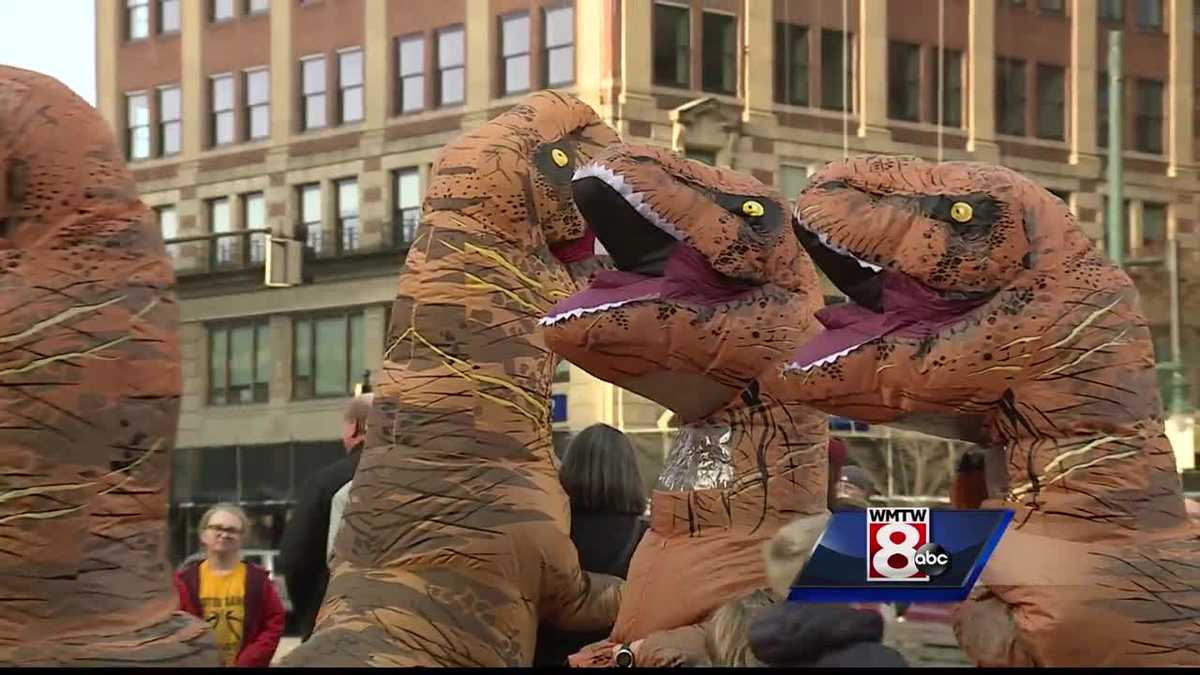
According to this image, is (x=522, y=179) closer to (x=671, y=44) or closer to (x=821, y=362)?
(x=821, y=362)

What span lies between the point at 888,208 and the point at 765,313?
570mm

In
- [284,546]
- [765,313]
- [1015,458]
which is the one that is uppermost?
[765,313]

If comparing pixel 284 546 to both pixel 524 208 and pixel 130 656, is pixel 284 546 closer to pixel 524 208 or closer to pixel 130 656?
pixel 524 208

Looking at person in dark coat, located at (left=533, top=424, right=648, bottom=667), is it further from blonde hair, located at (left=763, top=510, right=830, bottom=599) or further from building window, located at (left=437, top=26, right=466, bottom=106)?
building window, located at (left=437, top=26, right=466, bottom=106)

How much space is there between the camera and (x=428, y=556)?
4.64m

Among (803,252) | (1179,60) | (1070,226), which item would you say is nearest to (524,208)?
(803,252)

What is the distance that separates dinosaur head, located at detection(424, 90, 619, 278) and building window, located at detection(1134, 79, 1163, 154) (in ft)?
56.2

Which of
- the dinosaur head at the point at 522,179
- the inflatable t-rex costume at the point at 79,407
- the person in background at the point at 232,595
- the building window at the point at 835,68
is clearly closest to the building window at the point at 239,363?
the building window at the point at 835,68

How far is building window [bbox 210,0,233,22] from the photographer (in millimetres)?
20875

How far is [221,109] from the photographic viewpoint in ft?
68.8

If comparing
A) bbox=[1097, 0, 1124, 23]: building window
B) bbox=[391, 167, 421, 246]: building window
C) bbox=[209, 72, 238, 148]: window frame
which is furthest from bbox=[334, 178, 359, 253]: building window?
bbox=[1097, 0, 1124, 23]: building window

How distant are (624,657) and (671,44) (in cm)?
1641

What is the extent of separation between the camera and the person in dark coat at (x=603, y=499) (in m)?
5.26

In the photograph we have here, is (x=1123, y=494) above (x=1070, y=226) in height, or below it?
below
